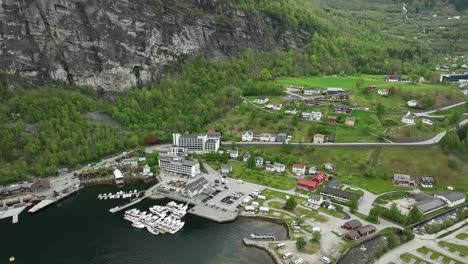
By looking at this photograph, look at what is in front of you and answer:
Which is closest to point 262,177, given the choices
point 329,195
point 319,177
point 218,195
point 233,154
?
point 218,195

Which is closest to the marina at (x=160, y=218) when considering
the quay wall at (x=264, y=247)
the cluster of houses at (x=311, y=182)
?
the quay wall at (x=264, y=247)

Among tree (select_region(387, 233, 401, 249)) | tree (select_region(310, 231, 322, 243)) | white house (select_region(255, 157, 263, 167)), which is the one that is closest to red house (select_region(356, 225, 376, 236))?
tree (select_region(387, 233, 401, 249))

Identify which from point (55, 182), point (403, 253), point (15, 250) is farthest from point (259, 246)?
point (55, 182)

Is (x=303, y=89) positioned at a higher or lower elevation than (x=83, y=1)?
lower

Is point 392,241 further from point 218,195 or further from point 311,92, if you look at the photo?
point 311,92

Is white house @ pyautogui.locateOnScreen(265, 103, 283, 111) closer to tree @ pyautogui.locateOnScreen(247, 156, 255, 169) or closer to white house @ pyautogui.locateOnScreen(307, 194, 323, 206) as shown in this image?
tree @ pyautogui.locateOnScreen(247, 156, 255, 169)

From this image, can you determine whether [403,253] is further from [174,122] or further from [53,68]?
[53,68]

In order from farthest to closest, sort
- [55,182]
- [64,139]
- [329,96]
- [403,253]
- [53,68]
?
1. [329,96]
2. [53,68]
3. [64,139]
4. [55,182]
5. [403,253]
